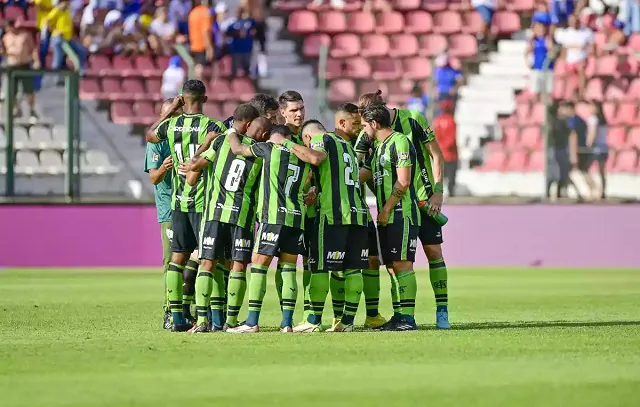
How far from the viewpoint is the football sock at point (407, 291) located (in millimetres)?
12000

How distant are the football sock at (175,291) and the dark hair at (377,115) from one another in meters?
2.03

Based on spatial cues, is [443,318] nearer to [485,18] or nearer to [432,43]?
[432,43]

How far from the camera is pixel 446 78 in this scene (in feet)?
75.3

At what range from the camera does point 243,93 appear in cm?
2403

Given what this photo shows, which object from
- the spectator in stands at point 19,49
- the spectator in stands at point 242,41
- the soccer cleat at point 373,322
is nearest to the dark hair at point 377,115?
the soccer cleat at point 373,322

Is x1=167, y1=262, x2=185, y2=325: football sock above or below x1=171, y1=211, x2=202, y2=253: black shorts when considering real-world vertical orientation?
below

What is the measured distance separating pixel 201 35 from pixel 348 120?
1377cm

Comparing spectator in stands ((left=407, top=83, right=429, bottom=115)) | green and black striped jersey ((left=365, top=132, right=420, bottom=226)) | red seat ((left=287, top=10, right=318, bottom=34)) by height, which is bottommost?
green and black striped jersey ((left=365, top=132, right=420, bottom=226))

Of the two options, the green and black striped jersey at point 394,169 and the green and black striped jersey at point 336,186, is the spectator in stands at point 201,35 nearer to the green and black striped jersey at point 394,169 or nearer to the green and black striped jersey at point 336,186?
the green and black striped jersey at point 394,169

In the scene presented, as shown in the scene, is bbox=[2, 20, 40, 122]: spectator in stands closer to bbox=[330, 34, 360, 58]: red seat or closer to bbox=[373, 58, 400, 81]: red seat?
bbox=[330, 34, 360, 58]: red seat

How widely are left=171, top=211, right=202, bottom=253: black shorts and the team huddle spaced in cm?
1

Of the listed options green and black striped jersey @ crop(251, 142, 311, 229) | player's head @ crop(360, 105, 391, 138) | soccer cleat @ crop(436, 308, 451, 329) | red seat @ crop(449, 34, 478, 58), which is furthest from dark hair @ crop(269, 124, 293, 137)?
red seat @ crop(449, 34, 478, 58)

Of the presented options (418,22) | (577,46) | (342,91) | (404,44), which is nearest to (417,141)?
(342,91)

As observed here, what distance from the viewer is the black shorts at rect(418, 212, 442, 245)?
40.7 feet
